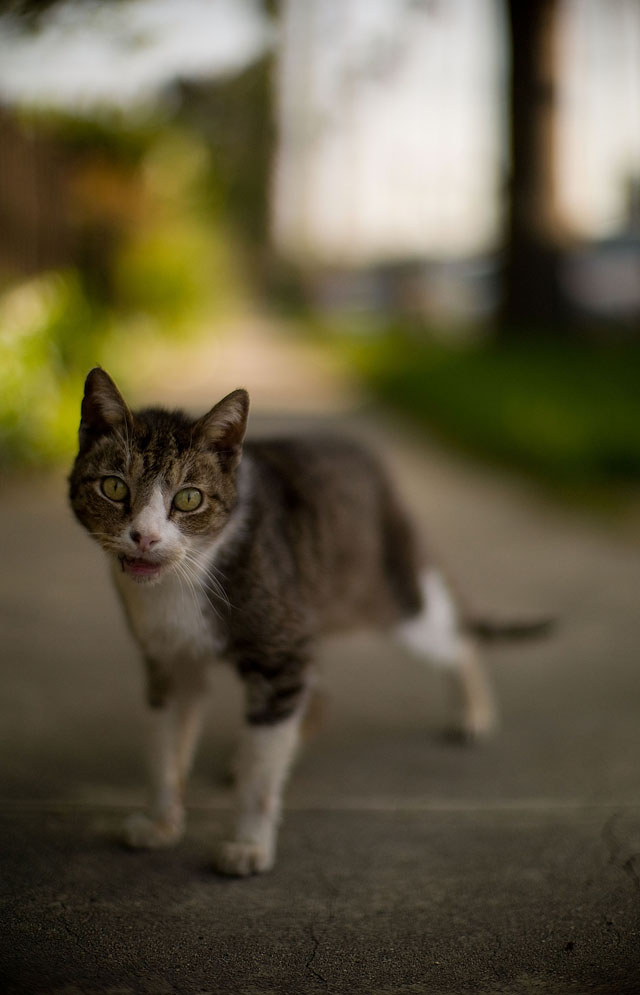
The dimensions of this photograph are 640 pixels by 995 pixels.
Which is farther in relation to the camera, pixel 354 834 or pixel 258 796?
pixel 354 834

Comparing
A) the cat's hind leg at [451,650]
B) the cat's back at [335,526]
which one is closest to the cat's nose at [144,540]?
the cat's back at [335,526]

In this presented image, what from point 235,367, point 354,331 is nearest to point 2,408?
point 235,367

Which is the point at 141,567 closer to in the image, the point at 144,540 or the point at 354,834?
the point at 144,540

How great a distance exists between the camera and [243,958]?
2127mm

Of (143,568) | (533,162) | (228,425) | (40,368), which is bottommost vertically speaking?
(40,368)

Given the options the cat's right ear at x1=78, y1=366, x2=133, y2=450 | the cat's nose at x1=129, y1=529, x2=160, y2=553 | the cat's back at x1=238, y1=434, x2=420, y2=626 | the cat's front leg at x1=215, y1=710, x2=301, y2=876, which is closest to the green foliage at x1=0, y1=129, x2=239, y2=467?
the cat's right ear at x1=78, y1=366, x2=133, y2=450

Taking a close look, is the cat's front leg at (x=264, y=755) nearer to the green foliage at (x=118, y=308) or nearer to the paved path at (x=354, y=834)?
the paved path at (x=354, y=834)

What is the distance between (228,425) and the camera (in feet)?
8.13

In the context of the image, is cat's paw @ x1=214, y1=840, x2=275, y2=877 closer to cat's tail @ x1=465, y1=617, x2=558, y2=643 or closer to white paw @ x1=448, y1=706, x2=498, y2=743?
white paw @ x1=448, y1=706, x2=498, y2=743

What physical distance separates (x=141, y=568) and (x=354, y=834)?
96 centimetres

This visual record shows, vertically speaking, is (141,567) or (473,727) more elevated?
(141,567)

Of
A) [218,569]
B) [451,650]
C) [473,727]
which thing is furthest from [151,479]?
[473,727]

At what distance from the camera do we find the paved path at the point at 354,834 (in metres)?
2.12

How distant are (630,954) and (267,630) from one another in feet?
3.69
